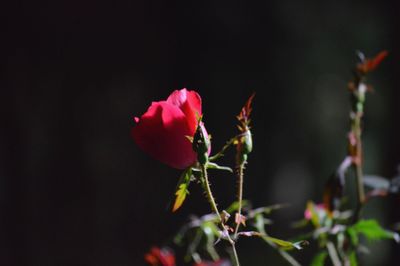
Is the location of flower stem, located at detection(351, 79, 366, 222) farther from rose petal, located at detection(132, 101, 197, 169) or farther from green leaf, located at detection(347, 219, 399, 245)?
rose petal, located at detection(132, 101, 197, 169)

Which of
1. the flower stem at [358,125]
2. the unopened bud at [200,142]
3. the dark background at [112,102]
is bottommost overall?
the dark background at [112,102]

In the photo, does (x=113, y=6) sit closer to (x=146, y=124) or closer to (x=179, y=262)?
(x=179, y=262)

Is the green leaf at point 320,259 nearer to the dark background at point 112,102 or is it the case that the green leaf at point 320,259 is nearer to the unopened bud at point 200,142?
the unopened bud at point 200,142

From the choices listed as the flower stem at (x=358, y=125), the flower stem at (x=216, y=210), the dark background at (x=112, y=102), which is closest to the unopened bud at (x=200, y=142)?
the flower stem at (x=216, y=210)

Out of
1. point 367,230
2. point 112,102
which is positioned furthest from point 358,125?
point 112,102

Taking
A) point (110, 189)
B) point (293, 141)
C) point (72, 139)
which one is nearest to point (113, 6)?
point (72, 139)
